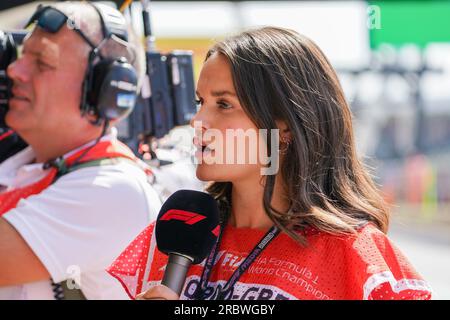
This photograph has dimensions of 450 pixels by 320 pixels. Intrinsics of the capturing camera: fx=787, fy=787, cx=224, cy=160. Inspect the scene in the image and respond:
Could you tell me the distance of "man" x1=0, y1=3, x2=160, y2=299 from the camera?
204cm

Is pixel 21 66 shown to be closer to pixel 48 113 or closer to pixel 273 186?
pixel 48 113

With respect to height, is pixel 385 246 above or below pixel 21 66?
below

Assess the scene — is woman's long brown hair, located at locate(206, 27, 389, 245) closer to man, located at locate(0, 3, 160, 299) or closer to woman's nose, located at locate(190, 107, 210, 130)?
woman's nose, located at locate(190, 107, 210, 130)

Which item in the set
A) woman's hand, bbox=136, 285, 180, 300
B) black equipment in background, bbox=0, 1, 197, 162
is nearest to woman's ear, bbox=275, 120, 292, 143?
woman's hand, bbox=136, 285, 180, 300

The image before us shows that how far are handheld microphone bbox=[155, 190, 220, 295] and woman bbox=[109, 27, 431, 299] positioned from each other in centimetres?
7

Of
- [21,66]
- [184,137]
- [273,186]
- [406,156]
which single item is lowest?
[406,156]

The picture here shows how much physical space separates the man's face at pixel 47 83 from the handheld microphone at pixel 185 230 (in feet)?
3.00

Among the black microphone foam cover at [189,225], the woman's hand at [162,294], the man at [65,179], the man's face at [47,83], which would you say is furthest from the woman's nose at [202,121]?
the man's face at [47,83]

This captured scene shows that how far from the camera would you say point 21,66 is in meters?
2.36

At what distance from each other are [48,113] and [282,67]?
100cm

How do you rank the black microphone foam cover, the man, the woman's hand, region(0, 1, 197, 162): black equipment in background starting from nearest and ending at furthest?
the woman's hand
the black microphone foam cover
the man
region(0, 1, 197, 162): black equipment in background

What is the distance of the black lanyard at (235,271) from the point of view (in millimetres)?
1488

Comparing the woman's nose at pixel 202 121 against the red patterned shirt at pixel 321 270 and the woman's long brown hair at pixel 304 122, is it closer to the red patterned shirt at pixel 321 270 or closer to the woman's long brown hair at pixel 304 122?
the woman's long brown hair at pixel 304 122
